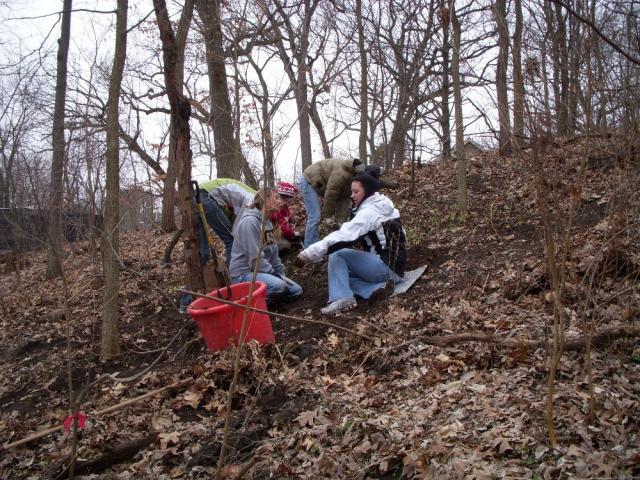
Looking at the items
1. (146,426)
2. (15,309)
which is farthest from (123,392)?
(15,309)

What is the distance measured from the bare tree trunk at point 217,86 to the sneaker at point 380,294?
3927 mm

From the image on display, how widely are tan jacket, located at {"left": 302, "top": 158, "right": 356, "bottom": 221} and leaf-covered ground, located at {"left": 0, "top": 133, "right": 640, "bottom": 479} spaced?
1502mm

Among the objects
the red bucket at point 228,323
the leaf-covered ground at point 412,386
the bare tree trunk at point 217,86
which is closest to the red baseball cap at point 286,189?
the leaf-covered ground at point 412,386

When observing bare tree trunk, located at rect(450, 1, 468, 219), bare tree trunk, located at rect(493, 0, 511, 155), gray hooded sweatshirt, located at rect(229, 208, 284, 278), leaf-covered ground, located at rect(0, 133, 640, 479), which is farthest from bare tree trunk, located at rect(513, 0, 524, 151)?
bare tree trunk, located at rect(450, 1, 468, 219)

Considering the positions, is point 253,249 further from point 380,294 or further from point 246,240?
point 380,294

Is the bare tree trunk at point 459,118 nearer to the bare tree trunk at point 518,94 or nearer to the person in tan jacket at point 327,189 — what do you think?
the person in tan jacket at point 327,189

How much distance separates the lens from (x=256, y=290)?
4.19m

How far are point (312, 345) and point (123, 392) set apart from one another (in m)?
1.61

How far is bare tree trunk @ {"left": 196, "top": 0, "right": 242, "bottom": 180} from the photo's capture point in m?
8.51

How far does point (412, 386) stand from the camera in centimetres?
341

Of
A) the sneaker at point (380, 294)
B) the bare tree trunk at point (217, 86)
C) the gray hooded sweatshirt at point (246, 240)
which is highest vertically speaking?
the bare tree trunk at point (217, 86)

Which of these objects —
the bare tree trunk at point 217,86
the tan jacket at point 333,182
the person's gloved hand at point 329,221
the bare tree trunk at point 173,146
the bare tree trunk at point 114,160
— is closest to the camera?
the bare tree trunk at point 114,160

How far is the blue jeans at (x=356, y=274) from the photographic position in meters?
5.10

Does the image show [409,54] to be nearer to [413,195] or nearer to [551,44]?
[413,195]
